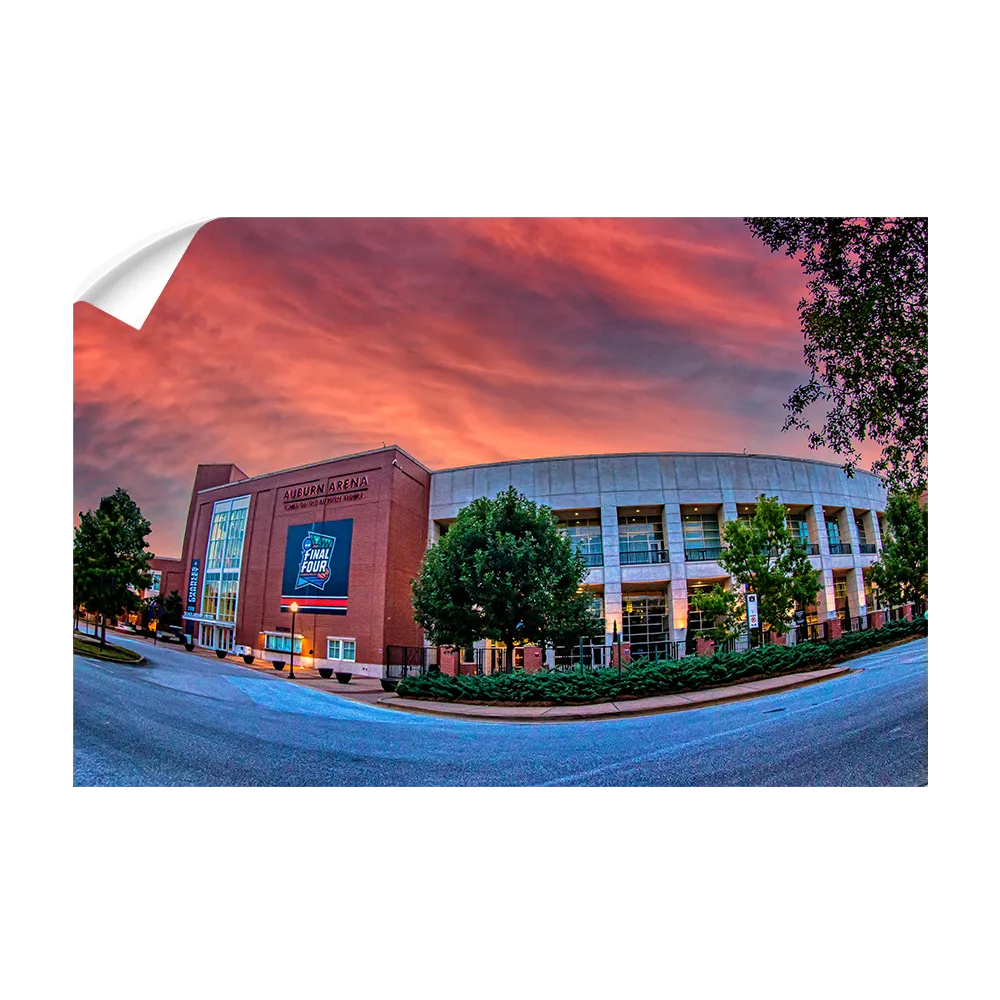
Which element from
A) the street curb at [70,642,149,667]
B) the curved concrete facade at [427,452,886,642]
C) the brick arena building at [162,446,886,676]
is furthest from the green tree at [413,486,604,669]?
the street curb at [70,642,149,667]

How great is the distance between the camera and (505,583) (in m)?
8.69

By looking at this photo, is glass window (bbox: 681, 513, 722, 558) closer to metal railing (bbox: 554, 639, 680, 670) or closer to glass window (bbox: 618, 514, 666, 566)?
glass window (bbox: 618, 514, 666, 566)

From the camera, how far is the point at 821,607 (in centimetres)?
468

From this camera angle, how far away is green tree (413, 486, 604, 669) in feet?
27.2

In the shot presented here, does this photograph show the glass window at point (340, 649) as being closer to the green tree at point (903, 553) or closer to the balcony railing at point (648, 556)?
the balcony railing at point (648, 556)

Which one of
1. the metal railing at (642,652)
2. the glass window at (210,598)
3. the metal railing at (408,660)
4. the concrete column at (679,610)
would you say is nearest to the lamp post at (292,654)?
the glass window at (210,598)

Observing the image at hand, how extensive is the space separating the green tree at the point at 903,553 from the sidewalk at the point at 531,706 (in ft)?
2.80

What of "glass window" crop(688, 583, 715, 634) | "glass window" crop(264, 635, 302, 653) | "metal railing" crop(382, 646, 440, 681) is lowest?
"metal railing" crop(382, 646, 440, 681)

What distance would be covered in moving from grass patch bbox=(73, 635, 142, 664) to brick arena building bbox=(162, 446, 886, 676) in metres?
0.80

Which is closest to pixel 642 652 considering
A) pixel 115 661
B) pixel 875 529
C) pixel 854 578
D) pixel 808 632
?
pixel 808 632
